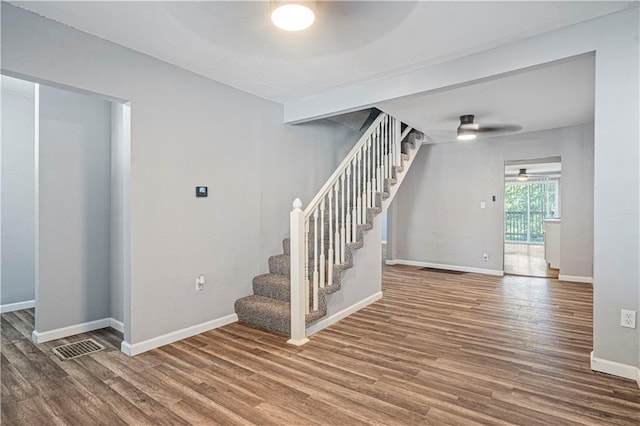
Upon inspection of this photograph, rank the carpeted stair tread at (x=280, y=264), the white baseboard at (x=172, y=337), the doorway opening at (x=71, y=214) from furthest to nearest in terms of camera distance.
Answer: the carpeted stair tread at (x=280, y=264)
the doorway opening at (x=71, y=214)
the white baseboard at (x=172, y=337)

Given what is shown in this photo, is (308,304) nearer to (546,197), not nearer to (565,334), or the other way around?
(565,334)

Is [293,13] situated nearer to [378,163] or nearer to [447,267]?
[378,163]

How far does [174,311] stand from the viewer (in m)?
2.96

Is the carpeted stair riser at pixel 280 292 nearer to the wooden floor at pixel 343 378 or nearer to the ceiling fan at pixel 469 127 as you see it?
the wooden floor at pixel 343 378

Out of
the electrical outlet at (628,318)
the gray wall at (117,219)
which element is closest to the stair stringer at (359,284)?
the gray wall at (117,219)

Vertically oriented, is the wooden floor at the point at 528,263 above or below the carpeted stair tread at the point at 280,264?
below

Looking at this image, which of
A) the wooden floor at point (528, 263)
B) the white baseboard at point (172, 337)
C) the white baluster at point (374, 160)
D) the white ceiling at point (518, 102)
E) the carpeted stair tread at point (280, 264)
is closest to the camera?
the white baseboard at point (172, 337)

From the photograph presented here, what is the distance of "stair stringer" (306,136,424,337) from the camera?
3400 millimetres

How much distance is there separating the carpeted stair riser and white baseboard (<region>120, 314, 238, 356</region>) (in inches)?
7.1

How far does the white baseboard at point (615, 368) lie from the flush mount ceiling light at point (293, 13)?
295cm

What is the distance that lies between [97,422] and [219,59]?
268cm

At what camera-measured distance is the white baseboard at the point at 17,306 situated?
3742mm

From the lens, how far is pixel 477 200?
604 cm

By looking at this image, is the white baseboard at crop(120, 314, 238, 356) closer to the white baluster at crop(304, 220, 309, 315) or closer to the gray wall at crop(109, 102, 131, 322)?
the gray wall at crop(109, 102, 131, 322)
